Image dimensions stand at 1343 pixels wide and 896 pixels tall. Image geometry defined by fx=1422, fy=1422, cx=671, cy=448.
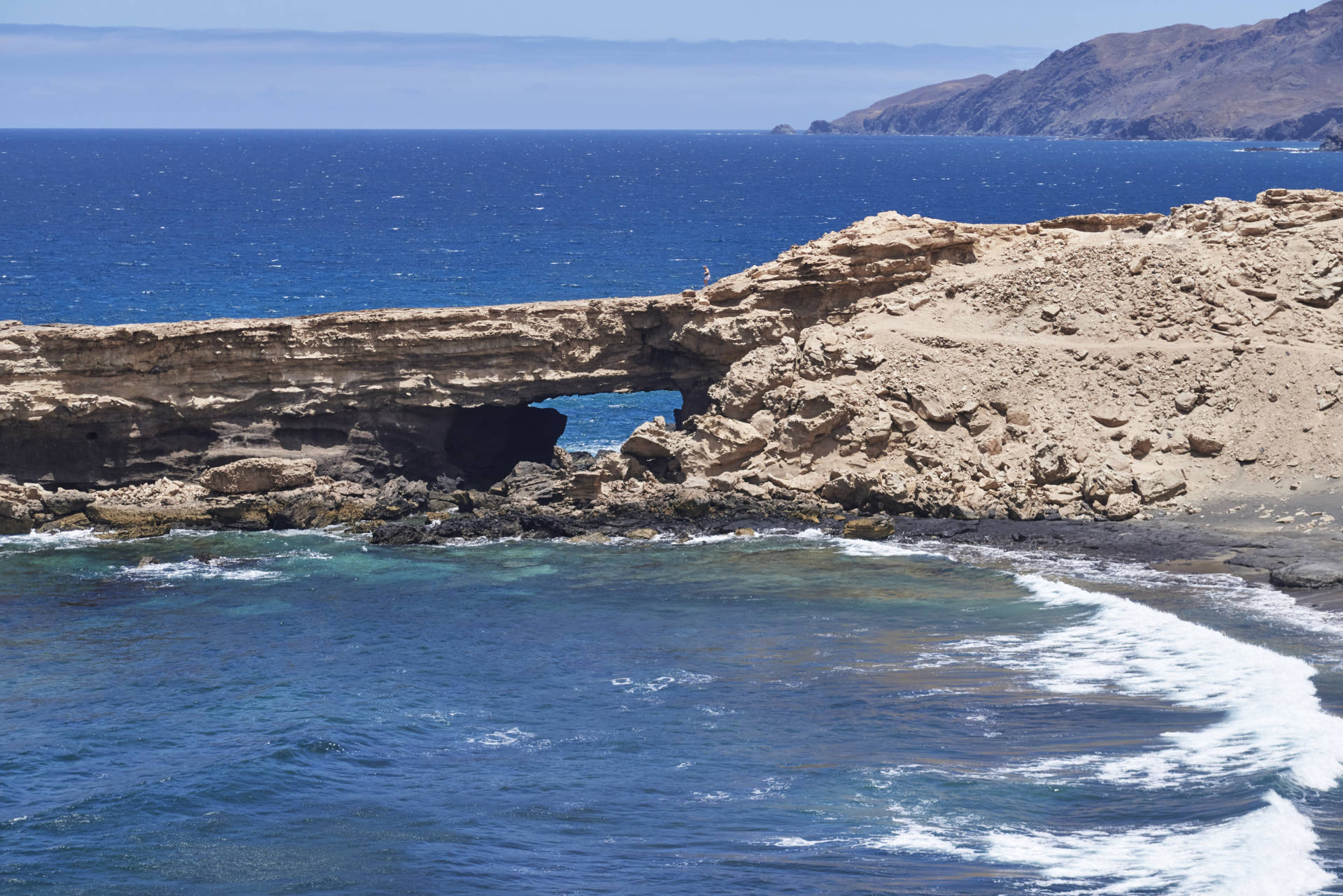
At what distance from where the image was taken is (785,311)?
4228 cm

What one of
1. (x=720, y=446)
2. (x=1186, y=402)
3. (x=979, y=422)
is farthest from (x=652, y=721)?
(x=1186, y=402)

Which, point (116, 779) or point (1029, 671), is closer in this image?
point (116, 779)

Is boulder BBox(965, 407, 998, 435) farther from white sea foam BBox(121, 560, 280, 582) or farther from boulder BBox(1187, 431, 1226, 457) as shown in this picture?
white sea foam BBox(121, 560, 280, 582)

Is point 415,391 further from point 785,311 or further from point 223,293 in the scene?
Answer: point 223,293

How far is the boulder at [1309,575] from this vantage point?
1176 inches

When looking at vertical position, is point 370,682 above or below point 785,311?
below

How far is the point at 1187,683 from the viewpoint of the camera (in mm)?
25156

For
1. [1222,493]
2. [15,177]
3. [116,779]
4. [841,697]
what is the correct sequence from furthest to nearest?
[15,177]
[1222,493]
[841,697]
[116,779]

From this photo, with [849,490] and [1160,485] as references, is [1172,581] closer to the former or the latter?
[1160,485]

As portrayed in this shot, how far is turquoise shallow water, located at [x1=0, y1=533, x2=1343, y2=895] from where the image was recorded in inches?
750

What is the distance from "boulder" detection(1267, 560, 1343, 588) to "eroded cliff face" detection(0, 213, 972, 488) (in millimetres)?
15560

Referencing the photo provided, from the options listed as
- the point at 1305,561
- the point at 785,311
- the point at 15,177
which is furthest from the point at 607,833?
the point at 15,177

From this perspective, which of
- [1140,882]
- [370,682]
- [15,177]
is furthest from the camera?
[15,177]

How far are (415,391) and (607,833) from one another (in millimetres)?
23132
